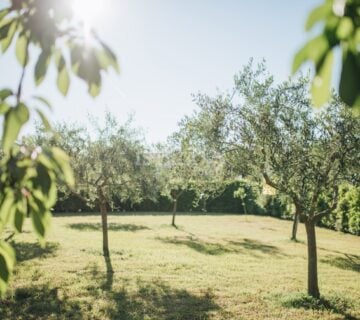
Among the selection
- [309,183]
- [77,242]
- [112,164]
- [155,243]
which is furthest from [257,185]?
[77,242]

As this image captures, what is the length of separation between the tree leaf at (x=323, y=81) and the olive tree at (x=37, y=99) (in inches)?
28.1

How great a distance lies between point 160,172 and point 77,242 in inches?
287

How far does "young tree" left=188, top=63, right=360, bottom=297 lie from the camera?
9867 mm

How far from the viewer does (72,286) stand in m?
11.4

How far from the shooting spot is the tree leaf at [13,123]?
1.39 m

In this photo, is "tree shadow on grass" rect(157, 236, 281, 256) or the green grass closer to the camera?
the green grass

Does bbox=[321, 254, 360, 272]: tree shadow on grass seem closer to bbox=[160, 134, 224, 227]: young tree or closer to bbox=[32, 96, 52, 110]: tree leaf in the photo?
bbox=[160, 134, 224, 227]: young tree

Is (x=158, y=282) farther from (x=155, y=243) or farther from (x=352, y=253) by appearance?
(x=352, y=253)

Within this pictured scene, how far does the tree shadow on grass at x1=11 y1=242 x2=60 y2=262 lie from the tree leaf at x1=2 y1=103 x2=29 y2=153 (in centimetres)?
1456

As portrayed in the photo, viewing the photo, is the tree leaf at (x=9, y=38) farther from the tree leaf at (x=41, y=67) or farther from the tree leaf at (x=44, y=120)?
the tree leaf at (x=44, y=120)

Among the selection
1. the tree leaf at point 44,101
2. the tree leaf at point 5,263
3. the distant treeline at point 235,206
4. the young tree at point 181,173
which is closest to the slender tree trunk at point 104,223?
the young tree at point 181,173

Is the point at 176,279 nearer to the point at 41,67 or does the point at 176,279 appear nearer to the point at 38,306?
the point at 38,306

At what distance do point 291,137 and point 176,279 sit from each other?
5.64 metres

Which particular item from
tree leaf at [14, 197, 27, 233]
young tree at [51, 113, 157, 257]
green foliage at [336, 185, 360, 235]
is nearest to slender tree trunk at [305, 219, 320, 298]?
young tree at [51, 113, 157, 257]
